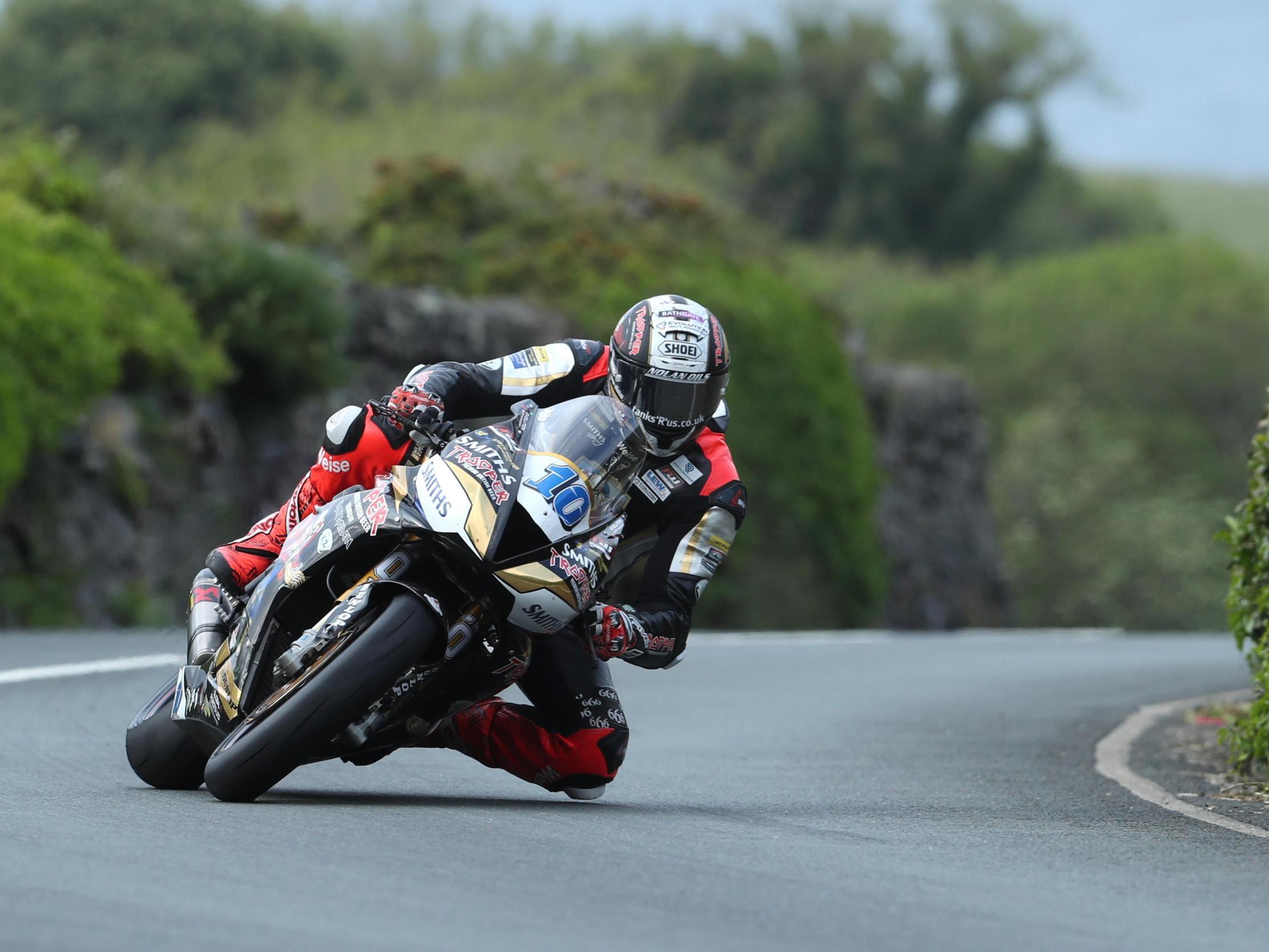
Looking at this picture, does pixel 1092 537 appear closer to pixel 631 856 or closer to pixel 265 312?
pixel 265 312

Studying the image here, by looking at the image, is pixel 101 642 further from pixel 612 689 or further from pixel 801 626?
pixel 801 626

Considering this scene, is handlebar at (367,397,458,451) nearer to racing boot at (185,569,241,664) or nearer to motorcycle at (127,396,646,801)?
motorcycle at (127,396,646,801)

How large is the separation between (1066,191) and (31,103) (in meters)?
48.3

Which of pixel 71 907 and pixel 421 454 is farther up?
pixel 421 454

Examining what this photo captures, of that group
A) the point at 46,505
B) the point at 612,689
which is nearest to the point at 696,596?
the point at 612,689

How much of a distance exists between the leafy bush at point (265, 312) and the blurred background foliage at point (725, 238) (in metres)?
0.04

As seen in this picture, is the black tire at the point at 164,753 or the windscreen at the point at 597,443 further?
the black tire at the point at 164,753

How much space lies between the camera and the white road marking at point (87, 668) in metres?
11.2

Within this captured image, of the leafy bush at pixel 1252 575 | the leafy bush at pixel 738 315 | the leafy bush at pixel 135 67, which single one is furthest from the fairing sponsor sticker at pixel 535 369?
the leafy bush at pixel 135 67

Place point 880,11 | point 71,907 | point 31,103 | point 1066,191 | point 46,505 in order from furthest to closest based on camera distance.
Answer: point 1066,191, point 880,11, point 31,103, point 46,505, point 71,907

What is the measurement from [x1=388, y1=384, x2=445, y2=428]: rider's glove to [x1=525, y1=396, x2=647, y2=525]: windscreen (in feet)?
1.19

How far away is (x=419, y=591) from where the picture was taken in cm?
599

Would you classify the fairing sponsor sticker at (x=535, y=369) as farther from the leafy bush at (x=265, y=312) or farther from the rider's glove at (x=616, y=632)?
the leafy bush at (x=265, y=312)

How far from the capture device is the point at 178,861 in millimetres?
4973
